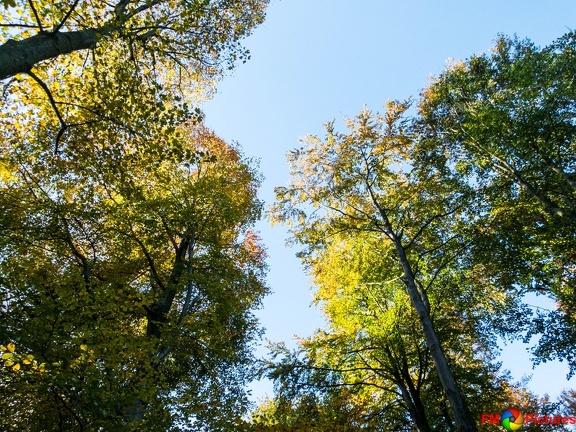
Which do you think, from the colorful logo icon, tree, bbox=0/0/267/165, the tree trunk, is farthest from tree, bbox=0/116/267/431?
the colorful logo icon

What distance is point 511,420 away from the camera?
11.4 metres

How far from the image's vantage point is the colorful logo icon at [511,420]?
1125 cm

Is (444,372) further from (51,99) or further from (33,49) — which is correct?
(33,49)

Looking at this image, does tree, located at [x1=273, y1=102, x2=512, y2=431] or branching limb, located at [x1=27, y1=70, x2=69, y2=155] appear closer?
branching limb, located at [x1=27, y1=70, x2=69, y2=155]

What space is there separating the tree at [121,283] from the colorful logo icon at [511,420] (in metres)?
8.22

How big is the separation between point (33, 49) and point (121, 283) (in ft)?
23.1

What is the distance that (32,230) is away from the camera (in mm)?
9531

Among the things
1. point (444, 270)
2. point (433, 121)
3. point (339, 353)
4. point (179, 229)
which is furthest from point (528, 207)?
point (179, 229)

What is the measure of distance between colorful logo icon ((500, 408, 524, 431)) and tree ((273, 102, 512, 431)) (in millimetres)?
2241

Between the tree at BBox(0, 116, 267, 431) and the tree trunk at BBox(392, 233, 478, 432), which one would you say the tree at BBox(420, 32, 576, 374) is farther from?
the tree at BBox(0, 116, 267, 431)

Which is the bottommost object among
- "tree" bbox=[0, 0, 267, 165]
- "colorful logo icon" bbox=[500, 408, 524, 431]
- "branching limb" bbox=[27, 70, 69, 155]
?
"colorful logo icon" bbox=[500, 408, 524, 431]

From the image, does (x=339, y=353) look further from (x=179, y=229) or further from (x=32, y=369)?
(x=32, y=369)

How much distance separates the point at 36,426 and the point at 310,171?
9.97 metres

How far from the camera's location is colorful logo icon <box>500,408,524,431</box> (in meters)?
11.2
